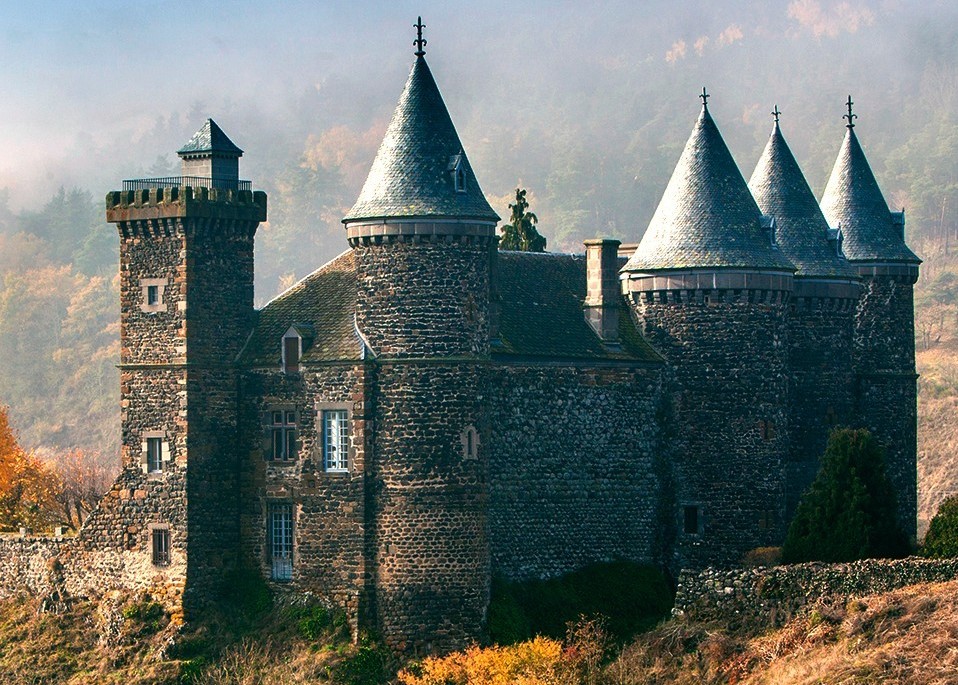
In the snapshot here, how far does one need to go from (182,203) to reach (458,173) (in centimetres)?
642

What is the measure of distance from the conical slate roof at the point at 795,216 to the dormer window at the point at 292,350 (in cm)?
1467

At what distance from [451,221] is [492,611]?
28.9 ft

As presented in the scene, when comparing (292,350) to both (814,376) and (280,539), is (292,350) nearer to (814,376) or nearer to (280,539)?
(280,539)

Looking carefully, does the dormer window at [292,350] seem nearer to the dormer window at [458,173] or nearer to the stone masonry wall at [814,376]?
the dormer window at [458,173]

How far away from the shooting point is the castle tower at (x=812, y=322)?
2322 inches

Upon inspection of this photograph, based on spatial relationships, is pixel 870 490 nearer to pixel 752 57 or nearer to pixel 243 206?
pixel 243 206

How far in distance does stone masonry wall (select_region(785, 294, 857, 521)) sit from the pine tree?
22.1ft

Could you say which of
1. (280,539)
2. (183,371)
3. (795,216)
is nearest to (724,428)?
(795,216)

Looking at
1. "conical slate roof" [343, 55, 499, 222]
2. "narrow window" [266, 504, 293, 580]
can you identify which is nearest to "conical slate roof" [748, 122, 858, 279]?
"conical slate roof" [343, 55, 499, 222]

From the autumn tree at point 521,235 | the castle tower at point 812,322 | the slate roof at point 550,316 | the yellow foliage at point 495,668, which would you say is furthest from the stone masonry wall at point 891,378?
the yellow foliage at point 495,668

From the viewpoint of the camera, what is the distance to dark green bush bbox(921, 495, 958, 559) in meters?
48.8

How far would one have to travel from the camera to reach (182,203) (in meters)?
51.0

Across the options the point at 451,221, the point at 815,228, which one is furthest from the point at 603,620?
the point at 815,228

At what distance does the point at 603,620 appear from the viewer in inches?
2036
